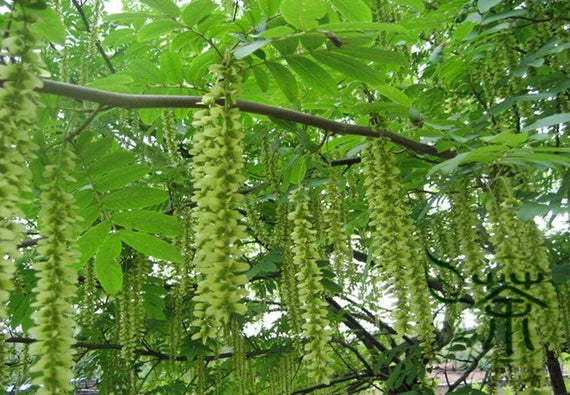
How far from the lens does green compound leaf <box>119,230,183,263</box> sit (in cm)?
192

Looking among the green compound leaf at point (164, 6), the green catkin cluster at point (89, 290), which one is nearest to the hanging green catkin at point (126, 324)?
the green catkin cluster at point (89, 290)

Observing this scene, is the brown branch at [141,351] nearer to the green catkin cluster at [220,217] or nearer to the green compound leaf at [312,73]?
the green compound leaf at [312,73]

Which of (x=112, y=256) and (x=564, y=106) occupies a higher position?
(x=564, y=106)

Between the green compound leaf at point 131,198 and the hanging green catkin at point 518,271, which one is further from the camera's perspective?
the green compound leaf at point 131,198

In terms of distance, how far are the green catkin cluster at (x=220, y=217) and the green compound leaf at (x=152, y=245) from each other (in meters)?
0.68

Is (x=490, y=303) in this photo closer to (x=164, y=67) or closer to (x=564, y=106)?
(x=564, y=106)

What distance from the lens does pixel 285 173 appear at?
2398mm

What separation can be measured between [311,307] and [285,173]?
0.98 metres

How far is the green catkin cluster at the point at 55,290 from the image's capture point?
106cm

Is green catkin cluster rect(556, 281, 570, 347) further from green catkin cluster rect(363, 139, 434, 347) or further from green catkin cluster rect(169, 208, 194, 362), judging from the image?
green catkin cluster rect(169, 208, 194, 362)

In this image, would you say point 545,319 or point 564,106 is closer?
point 545,319

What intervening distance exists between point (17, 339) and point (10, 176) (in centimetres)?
273

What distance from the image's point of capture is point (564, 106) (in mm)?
2402

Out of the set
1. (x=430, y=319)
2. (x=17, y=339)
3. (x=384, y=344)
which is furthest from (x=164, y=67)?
(x=384, y=344)
